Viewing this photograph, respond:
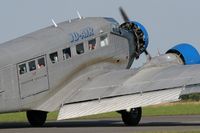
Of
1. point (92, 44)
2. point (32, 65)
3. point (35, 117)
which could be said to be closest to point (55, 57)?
point (32, 65)

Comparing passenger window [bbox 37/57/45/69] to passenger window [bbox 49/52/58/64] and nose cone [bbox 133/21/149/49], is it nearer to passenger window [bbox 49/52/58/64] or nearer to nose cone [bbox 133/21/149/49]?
passenger window [bbox 49/52/58/64]

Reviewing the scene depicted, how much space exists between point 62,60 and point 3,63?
3437 millimetres

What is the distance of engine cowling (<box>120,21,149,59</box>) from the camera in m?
36.6

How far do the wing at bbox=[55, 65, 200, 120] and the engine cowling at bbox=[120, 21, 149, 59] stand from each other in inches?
178

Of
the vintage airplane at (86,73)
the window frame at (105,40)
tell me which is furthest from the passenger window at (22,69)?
the window frame at (105,40)

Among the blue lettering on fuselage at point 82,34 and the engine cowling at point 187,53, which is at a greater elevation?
the blue lettering on fuselage at point 82,34

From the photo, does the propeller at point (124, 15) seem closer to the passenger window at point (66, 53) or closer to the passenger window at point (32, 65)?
the passenger window at point (66, 53)

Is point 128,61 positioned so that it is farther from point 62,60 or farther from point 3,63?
point 3,63

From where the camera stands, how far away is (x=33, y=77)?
30.6 meters

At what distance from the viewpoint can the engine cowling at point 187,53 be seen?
112ft
